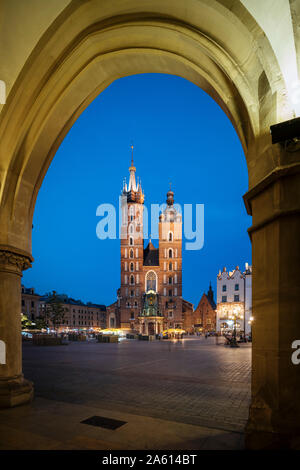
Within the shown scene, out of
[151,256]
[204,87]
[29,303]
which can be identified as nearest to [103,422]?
[204,87]

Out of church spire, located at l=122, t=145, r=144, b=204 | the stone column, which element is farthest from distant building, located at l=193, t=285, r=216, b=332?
the stone column

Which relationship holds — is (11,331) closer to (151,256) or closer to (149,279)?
(149,279)

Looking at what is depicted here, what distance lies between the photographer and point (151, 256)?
296 ft

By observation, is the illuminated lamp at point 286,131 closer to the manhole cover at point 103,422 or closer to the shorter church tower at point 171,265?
the manhole cover at point 103,422

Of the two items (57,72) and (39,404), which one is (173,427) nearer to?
(39,404)

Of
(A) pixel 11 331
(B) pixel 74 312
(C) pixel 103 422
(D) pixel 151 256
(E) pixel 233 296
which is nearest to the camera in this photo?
(C) pixel 103 422

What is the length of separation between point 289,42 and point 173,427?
661cm

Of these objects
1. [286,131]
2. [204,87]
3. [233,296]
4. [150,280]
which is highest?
[204,87]

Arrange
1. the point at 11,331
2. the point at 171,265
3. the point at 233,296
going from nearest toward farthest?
the point at 11,331
the point at 233,296
the point at 171,265

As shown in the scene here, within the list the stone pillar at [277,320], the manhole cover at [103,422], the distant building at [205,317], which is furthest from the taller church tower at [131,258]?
the stone pillar at [277,320]

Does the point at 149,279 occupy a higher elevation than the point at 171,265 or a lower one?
lower

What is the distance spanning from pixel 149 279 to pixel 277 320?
262ft
